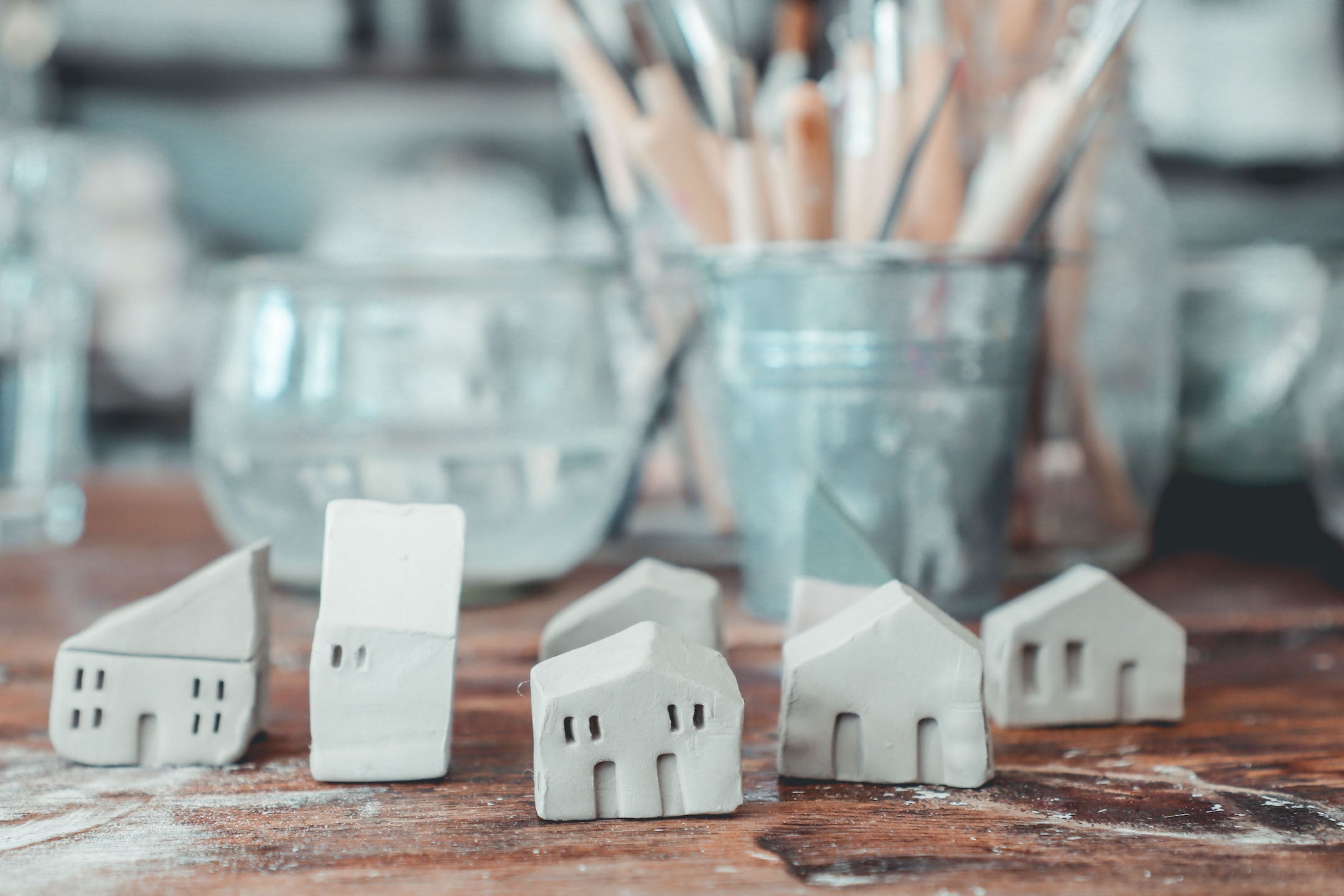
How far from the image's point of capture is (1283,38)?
2.61ft

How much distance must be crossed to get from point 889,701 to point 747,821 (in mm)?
39

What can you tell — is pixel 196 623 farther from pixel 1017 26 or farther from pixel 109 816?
pixel 1017 26

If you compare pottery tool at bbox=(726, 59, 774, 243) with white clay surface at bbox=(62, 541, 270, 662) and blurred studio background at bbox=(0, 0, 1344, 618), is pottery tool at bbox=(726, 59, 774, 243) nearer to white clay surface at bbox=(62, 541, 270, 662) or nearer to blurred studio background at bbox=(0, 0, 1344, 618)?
blurred studio background at bbox=(0, 0, 1344, 618)

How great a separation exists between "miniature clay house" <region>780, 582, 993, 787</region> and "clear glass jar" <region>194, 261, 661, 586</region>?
A: 18 centimetres

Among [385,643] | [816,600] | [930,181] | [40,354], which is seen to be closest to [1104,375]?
[930,181]

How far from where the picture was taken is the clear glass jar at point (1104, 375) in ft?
1.44

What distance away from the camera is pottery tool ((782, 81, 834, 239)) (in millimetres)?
343

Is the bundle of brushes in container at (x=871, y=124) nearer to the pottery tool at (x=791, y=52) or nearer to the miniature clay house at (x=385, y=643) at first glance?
the pottery tool at (x=791, y=52)


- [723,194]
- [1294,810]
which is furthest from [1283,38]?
[1294,810]

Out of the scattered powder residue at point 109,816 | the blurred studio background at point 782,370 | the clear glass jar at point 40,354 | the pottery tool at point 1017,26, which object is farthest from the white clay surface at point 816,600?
the clear glass jar at point 40,354

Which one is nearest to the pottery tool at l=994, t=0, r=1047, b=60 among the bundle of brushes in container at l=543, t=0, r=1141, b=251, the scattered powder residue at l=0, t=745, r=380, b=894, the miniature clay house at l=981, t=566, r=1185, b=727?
the bundle of brushes in container at l=543, t=0, r=1141, b=251

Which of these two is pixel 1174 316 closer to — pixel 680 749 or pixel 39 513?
pixel 680 749

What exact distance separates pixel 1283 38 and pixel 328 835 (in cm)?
84

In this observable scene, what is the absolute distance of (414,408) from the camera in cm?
41
